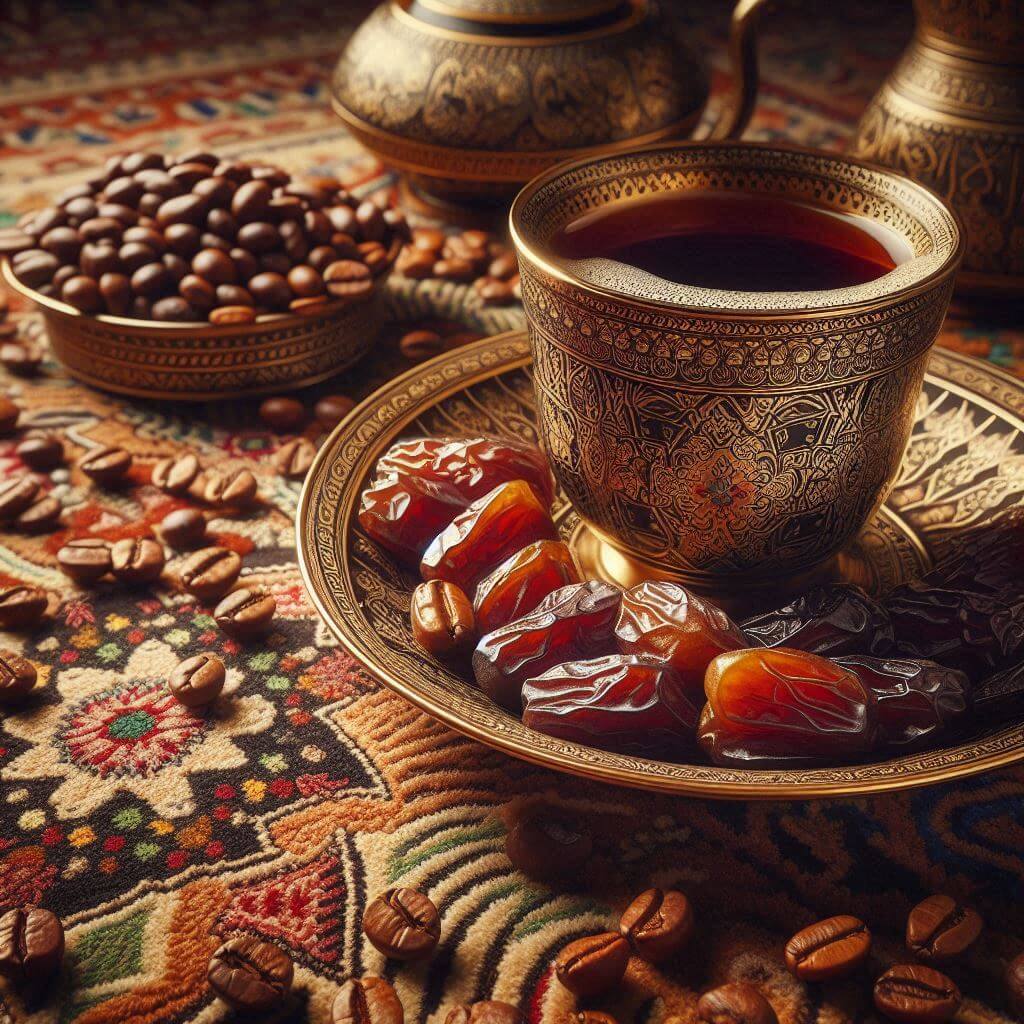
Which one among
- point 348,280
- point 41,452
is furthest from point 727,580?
point 41,452

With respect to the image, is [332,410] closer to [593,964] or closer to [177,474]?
[177,474]

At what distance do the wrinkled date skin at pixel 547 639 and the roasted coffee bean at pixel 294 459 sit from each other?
0.50 meters

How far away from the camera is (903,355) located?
806 millimetres

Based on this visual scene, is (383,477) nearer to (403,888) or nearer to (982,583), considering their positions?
(403,888)

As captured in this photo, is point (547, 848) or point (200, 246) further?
point (200, 246)

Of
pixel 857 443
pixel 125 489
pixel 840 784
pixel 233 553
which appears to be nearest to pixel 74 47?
pixel 125 489

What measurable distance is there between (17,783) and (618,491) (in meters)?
0.52

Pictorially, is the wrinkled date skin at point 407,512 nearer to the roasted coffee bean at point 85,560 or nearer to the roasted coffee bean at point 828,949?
the roasted coffee bean at point 85,560

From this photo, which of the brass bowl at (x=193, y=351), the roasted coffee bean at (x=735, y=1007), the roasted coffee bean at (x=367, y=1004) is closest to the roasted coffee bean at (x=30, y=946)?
the roasted coffee bean at (x=367, y=1004)

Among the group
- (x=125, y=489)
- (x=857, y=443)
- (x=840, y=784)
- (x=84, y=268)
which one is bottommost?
(x=125, y=489)

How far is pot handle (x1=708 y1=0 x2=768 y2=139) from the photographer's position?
1.31 metres

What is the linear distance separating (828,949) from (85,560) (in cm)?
75

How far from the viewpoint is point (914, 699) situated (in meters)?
0.76

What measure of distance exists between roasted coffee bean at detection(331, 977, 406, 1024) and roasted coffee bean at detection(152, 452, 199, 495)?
0.66 meters
